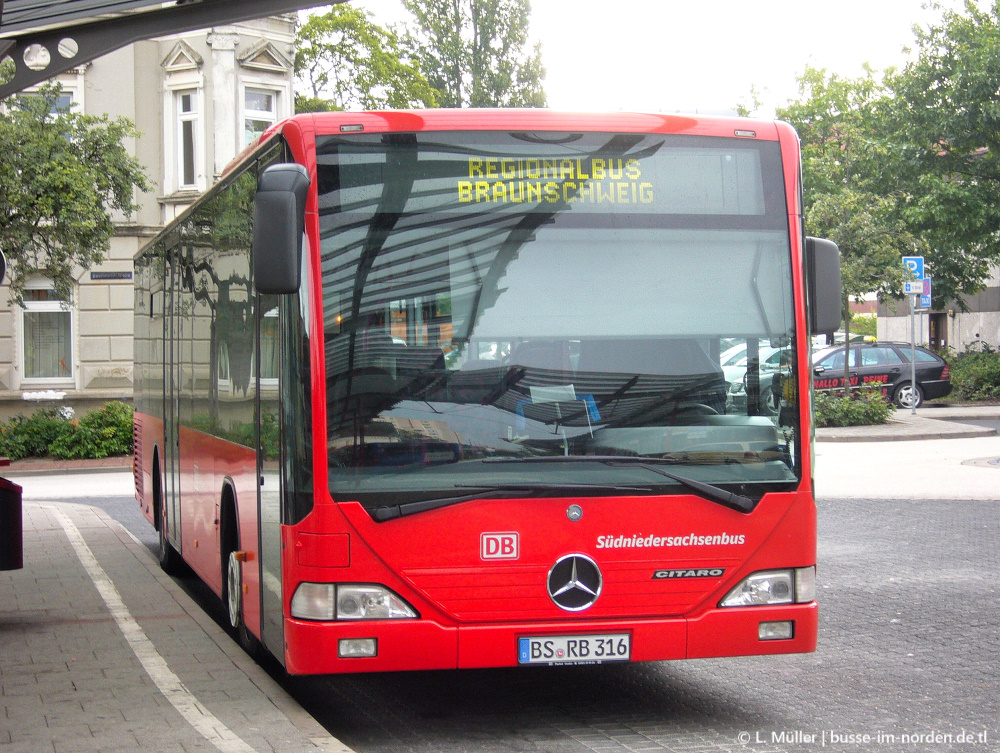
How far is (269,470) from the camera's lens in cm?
604

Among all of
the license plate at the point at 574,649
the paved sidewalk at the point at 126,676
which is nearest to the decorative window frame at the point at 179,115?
A: the paved sidewalk at the point at 126,676

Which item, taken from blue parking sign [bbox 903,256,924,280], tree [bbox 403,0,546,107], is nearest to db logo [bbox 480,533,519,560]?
blue parking sign [bbox 903,256,924,280]

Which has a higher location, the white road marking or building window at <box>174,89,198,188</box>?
building window at <box>174,89,198,188</box>

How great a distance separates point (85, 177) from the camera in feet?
69.4

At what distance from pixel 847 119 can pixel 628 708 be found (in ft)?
143

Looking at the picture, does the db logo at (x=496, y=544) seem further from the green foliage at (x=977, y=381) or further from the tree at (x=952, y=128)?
the green foliage at (x=977, y=381)

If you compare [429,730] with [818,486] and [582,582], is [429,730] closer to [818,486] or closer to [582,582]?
[582,582]

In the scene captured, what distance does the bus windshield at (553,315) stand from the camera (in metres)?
5.51

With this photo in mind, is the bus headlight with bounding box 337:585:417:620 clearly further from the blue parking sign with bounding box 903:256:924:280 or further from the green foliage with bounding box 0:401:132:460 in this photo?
the blue parking sign with bounding box 903:256:924:280

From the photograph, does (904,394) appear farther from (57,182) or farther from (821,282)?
(821,282)

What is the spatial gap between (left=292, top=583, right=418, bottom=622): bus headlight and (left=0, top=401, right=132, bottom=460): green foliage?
67.0ft

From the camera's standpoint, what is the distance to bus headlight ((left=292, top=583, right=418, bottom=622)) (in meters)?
5.44

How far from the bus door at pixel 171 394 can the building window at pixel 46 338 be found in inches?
704

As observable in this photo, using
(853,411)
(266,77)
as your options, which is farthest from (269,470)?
(266,77)
